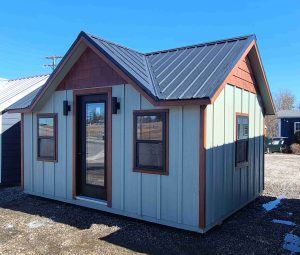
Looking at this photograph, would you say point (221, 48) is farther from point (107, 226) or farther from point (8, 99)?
point (8, 99)

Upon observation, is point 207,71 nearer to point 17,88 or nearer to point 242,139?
point 242,139

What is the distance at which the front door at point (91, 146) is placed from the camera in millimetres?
7355

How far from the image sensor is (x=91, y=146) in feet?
24.9

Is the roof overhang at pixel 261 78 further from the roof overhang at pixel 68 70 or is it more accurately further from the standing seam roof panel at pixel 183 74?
the roof overhang at pixel 68 70

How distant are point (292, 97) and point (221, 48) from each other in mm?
47218

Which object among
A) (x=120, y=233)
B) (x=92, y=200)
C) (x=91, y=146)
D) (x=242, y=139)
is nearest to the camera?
(x=120, y=233)

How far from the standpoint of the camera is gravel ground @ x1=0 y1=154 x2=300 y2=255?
5.24 meters

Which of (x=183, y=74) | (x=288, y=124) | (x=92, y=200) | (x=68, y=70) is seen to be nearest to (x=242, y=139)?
(x=183, y=74)

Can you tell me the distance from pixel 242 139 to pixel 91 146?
3.50 m

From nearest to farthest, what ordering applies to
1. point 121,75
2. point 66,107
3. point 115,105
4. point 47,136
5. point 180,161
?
point 180,161 → point 121,75 → point 115,105 → point 66,107 → point 47,136

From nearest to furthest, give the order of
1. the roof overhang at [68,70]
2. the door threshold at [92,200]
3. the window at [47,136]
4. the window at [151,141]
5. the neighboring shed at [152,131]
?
the roof overhang at [68,70]
the neighboring shed at [152,131]
the window at [151,141]
the door threshold at [92,200]
the window at [47,136]

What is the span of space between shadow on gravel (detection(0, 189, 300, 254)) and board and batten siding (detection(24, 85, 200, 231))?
22 cm

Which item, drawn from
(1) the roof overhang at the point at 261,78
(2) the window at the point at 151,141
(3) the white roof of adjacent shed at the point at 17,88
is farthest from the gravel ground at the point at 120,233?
(3) the white roof of adjacent shed at the point at 17,88

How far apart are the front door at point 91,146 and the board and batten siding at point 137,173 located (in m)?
0.22
